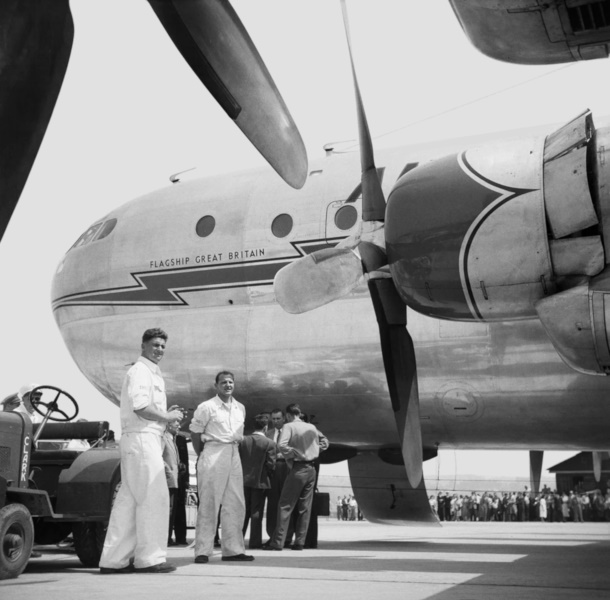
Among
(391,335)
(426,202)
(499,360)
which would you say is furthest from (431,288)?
(499,360)

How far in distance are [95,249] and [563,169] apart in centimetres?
815

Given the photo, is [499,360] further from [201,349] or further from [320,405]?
[201,349]

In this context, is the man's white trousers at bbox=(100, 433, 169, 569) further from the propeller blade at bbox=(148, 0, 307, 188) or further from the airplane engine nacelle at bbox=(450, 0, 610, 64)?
the propeller blade at bbox=(148, 0, 307, 188)

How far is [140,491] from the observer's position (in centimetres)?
688

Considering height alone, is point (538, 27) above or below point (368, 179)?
below

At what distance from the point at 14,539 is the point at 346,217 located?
17.5ft

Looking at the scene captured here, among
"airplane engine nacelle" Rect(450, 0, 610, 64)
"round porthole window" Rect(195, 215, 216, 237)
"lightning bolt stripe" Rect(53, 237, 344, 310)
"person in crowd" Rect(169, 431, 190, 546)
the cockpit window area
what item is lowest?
"person in crowd" Rect(169, 431, 190, 546)

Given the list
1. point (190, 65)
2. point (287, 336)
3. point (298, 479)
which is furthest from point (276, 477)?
point (190, 65)

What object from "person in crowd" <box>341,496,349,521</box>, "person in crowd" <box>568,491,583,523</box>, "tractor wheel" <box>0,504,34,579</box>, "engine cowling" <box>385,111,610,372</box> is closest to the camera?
"engine cowling" <box>385,111,610,372</box>

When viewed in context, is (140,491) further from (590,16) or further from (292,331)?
(590,16)

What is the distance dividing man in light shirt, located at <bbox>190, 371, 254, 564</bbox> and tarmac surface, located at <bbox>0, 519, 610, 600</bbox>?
203mm

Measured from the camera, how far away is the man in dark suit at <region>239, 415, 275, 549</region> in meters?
10.1

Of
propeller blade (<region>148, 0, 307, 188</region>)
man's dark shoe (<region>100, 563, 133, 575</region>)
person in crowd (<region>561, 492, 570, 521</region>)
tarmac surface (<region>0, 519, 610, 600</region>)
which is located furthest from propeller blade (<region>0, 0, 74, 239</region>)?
person in crowd (<region>561, 492, 570, 521</region>)

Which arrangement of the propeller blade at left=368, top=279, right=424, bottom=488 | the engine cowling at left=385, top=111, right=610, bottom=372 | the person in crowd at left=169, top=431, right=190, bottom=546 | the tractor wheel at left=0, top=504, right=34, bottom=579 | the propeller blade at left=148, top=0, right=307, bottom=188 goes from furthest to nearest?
1. the person in crowd at left=169, top=431, right=190, bottom=546
2. the propeller blade at left=368, top=279, right=424, bottom=488
3. the tractor wheel at left=0, top=504, right=34, bottom=579
4. the engine cowling at left=385, top=111, right=610, bottom=372
5. the propeller blade at left=148, top=0, right=307, bottom=188
